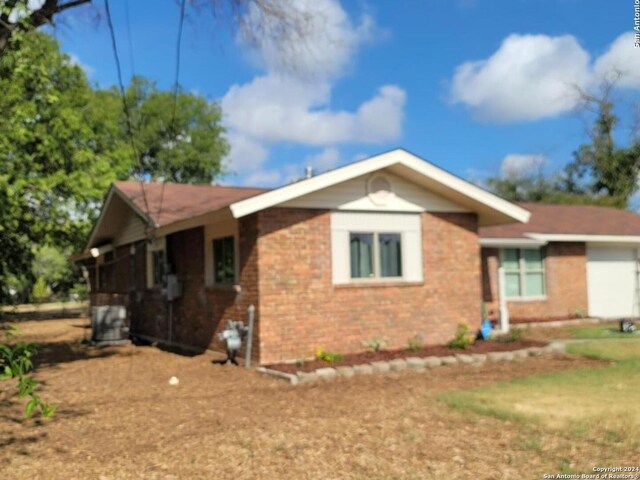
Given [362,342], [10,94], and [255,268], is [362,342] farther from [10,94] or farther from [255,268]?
[10,94]

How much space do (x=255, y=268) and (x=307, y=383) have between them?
2287mm

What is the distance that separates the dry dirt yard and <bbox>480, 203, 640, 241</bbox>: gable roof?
8.33 metres

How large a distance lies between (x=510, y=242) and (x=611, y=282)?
4947 mm

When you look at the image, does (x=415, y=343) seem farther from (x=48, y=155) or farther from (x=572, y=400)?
(x=48, y=155)

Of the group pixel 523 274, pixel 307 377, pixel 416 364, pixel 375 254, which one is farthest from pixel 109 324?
pixel 523 274

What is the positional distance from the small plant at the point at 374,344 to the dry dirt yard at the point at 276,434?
1.48 meters

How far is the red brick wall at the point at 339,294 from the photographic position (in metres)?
10.5

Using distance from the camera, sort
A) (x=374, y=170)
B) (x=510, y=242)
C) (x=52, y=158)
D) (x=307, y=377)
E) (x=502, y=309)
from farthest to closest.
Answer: (x=52, y=158), (x=510, y=242), (x=502, y=309), (x=374, y=170), (x=307, y=377)

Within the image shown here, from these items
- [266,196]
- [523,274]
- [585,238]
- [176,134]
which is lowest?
[523,274]

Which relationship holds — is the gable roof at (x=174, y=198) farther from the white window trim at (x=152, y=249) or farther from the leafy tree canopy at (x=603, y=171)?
the leafy tree canopy at (x=603, y=171)

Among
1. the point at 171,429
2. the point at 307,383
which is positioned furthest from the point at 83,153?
the point at 171,429

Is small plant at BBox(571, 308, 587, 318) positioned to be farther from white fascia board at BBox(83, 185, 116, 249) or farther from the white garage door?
white fascia board at BBox(83, 185, 116, 249)

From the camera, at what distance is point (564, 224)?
1966cm

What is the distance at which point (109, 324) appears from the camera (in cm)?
1530
